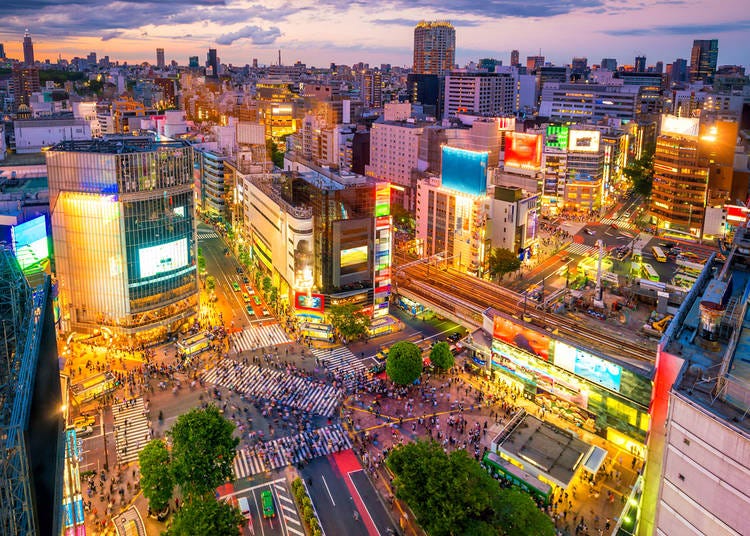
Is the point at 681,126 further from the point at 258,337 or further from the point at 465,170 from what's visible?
the point at 258,337

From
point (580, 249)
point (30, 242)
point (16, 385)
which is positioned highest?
point (16, 385)

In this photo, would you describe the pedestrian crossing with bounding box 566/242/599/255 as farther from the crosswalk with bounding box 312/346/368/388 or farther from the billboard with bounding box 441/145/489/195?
the crosswalk with bounding box 312/346/368/388

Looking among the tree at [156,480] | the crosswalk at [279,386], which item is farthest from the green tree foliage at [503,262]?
the tree at [156,480]

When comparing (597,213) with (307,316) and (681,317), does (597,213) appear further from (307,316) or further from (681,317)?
(681,317)

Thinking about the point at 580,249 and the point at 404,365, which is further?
the point at 580,249

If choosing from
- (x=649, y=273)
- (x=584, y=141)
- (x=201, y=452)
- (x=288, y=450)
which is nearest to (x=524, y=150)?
(x=584, y=141)

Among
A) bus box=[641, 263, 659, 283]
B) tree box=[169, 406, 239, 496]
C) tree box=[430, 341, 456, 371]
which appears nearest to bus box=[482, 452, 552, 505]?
tree box=[430, 341, 456, 371]

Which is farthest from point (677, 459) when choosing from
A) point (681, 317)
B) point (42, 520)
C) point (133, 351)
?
point (133, 351)
